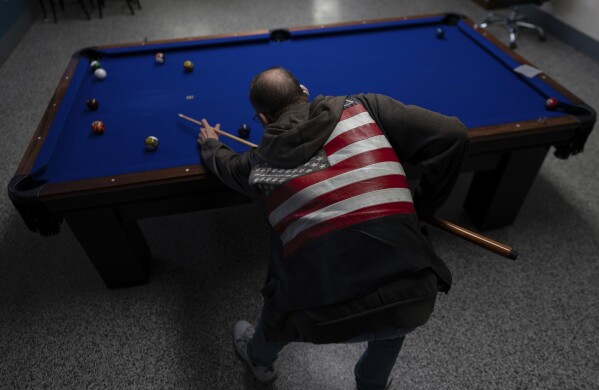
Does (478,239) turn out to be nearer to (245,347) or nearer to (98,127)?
(245,347)

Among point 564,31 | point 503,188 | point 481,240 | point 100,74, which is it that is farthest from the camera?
point 564,31

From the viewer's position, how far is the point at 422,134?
3.62ft

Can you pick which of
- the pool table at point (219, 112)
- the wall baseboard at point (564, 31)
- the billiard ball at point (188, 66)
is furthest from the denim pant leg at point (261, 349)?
the wall baseboard at point (564, 31)

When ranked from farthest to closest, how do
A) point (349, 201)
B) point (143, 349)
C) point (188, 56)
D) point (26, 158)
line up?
1. point (188, 56)
2. point (143, 349)
3. point (26, 158)
4. point (349, 201)

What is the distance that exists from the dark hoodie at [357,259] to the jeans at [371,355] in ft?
0.33

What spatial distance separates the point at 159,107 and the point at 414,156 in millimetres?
1174

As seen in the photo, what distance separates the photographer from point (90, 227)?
1.57m

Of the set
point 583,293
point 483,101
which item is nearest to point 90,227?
point 483,101

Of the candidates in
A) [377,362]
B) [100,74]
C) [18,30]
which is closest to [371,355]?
[377,362]

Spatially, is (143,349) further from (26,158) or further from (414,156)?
(414,156)

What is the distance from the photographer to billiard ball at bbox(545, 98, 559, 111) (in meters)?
1.65

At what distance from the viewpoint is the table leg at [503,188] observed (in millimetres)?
1766

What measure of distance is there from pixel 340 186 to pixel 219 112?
0.96 meters

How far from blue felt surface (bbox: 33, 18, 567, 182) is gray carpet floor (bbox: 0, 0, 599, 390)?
64cm
